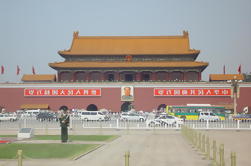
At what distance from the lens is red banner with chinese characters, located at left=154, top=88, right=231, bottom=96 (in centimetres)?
5725

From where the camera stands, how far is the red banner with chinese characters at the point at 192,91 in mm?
57250

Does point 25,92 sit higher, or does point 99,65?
point 99,65

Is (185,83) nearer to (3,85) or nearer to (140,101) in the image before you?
(140,101)

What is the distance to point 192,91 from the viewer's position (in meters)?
57.6

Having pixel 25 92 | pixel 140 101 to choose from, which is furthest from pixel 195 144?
pixel 25 92

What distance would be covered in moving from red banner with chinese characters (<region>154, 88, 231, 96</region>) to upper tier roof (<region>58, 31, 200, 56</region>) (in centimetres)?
609

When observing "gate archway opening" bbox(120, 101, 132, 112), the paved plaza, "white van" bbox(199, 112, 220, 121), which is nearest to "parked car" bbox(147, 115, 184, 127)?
"white van" bbox(199, 112, 220, 121)

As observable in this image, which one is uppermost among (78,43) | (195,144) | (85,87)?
(78,43)

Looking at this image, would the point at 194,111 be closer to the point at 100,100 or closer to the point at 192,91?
the point at 192,91

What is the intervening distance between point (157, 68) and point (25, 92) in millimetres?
18251

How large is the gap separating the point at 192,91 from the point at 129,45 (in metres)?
12.8

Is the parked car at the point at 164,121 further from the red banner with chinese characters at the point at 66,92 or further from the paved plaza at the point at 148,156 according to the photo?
the red banner with chinese characters at the point at 66,92

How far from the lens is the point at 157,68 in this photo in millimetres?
60250

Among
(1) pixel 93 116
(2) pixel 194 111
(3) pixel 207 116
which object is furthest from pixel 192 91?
(1) pixel 93 116
